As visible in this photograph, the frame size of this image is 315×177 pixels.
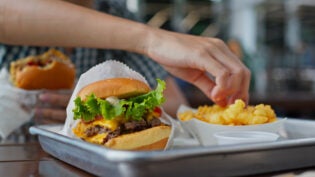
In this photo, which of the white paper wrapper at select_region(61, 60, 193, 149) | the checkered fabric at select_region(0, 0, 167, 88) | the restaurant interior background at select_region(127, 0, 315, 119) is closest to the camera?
the white paper wrapper at select_region(61, 60, 193, 149)

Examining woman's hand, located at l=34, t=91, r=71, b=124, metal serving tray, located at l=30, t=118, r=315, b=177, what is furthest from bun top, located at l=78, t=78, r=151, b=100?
woman's hand, located at l=34, t=91, r=71, b=124

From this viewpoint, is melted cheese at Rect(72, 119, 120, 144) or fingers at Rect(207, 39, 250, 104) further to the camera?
fingers at Rect(207, 39, 250, 104)

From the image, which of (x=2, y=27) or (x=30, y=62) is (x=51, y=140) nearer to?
(x=2, y=27)

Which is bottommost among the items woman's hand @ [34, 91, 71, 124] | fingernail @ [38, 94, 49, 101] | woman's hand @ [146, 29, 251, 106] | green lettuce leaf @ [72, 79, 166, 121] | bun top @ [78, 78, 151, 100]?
woman's hand @ [34, 91, 71, 124]

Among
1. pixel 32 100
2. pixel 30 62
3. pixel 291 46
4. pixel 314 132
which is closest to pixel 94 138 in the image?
pixel 314 132

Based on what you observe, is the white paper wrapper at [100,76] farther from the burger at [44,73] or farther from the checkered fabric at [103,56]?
the checkered fabric at [103,56]

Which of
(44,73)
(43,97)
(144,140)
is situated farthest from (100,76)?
(44,73)

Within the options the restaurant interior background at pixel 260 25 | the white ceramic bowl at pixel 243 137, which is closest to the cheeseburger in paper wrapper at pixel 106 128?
the white ceramic bowl at pixel 243 137

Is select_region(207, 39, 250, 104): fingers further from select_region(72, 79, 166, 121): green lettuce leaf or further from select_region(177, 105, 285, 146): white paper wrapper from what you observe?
select_region(72, 79, 166, 121): green lettuce leaf
